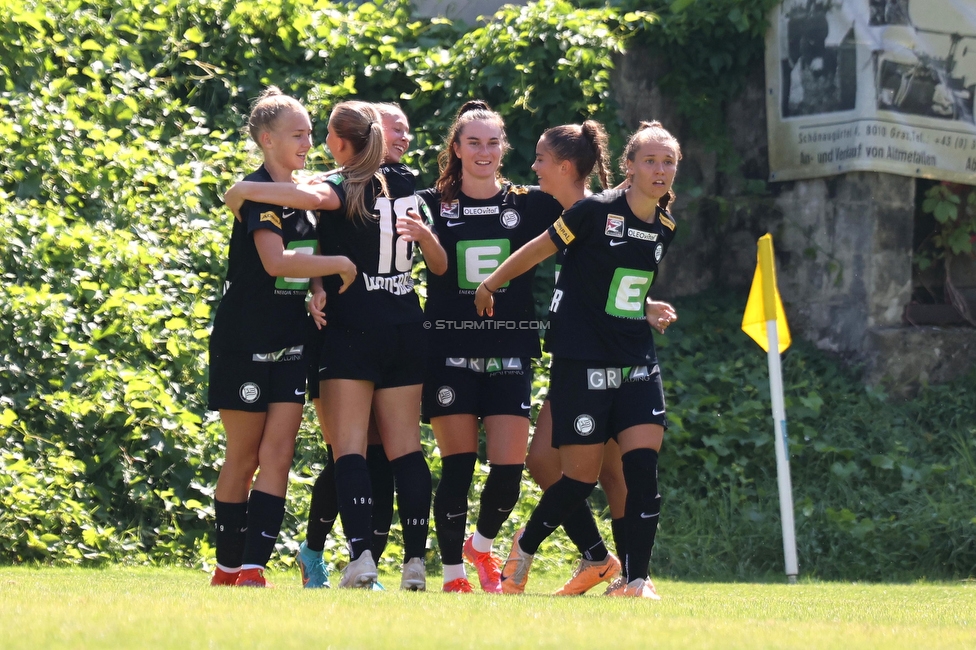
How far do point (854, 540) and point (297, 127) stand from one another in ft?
15.4

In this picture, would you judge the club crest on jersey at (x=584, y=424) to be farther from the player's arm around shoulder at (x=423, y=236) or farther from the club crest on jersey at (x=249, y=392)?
the club crest on jersey at (x=249, y=392)

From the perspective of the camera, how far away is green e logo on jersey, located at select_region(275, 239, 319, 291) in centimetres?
530

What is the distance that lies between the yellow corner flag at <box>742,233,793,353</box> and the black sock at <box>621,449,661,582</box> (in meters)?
2.98

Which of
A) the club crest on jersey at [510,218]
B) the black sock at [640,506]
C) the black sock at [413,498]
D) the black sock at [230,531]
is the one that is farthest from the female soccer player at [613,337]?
the black sock at [230,531]

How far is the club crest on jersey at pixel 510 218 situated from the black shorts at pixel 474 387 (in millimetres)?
573

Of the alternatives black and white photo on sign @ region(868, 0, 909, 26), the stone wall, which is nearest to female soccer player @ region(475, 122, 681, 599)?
the stone wall

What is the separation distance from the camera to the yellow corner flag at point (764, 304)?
8.20 metres

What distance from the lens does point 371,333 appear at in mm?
5340

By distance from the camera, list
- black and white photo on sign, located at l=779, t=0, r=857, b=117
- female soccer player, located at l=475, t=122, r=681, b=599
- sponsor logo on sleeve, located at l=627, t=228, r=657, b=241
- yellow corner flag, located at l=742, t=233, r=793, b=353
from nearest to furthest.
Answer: female soccer player, located at l=475, t=122, r=681, b=599, sponsor logo on sleeve, located at l=627, t=228, r=657, b=241, yellow corner flag, located at l=742, t=233, r=793, b=353, black and white photo on sign, located at l=779, t=0, r=857, b=117

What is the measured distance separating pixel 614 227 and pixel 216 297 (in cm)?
362

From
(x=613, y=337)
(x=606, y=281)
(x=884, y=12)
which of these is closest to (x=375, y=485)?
(x=613, y=337)

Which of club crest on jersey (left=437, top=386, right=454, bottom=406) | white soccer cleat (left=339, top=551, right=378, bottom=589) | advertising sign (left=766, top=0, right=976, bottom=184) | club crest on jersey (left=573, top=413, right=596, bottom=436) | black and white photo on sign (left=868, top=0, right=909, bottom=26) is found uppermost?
black and white photo on sign (left=868, top=0, right=909, bottom=26)

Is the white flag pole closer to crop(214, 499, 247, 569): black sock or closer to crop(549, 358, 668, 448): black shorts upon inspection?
crop(549, 358, 668, 448): black shorts

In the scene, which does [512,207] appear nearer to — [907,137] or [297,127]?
[297,127]
